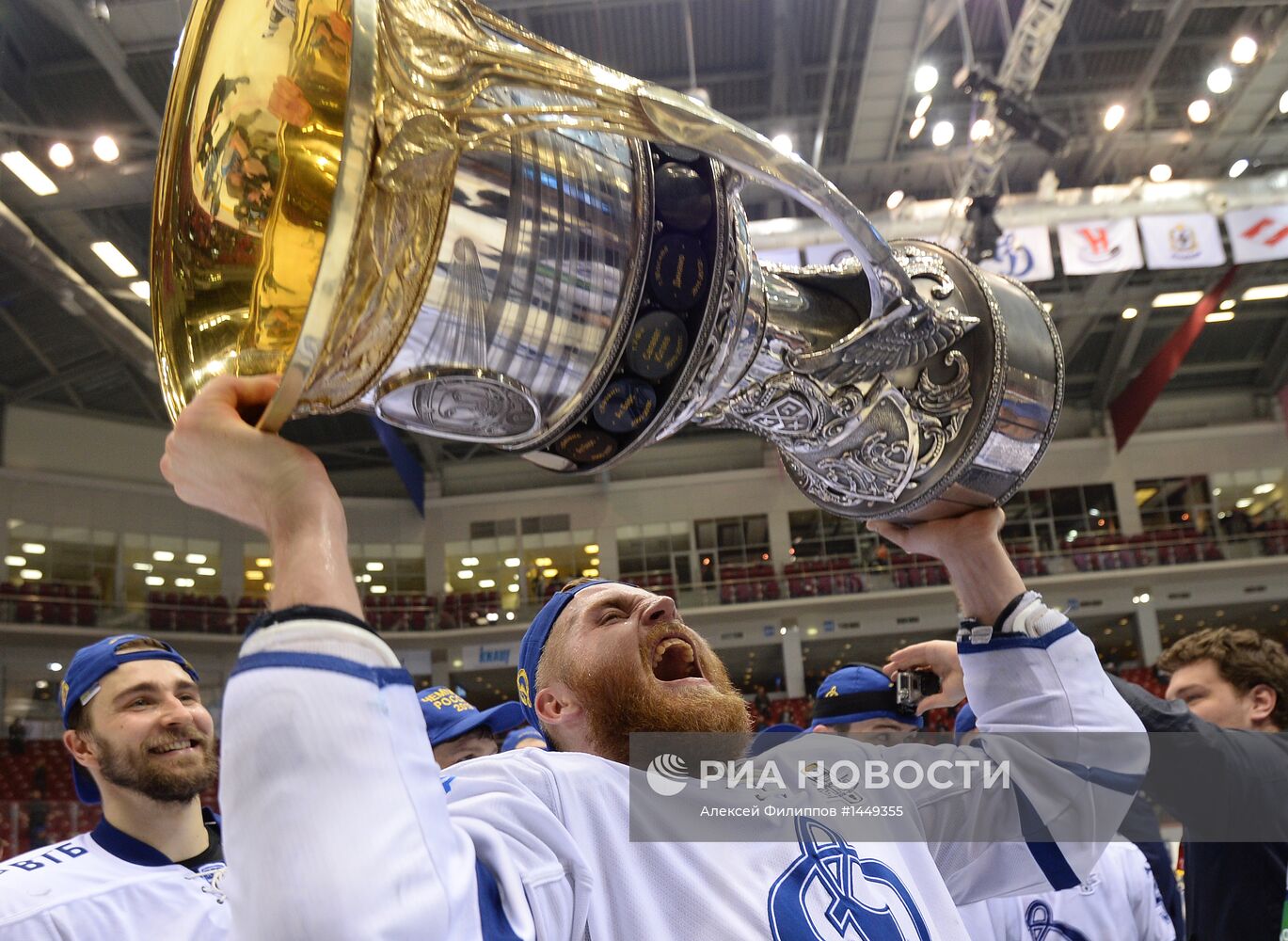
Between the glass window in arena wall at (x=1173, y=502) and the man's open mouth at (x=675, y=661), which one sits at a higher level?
the glass window in arena wall at (x=1173, y=502)

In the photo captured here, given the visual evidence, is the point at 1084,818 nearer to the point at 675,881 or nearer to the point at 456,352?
the point at 675,881

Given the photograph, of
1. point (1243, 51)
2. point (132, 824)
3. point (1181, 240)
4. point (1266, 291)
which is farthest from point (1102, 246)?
point (132, 824)

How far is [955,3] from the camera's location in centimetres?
876

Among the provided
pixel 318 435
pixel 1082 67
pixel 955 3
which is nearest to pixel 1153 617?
pixel 1082 67

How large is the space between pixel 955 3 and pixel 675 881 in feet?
30.1

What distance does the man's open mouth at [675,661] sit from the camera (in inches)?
53.9

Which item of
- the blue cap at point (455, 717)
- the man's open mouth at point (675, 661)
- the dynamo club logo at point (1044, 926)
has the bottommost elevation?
the dynamo club logo at point (1044, 926)

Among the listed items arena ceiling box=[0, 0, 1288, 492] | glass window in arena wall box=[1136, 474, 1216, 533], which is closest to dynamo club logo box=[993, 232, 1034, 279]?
arena ceiling box=[0, 0, 1288, 492]

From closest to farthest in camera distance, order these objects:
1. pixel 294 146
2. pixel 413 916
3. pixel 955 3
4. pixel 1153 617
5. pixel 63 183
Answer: pixel 413 916 → pixel 294 146 → pixel 955 3 → pixel 63 183 → pixel 1153 617

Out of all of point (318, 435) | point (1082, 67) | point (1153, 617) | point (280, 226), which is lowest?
point (1153, 617)

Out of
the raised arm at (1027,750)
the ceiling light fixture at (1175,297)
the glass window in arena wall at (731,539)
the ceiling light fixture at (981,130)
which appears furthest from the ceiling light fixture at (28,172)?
the ceiling light fixture at (1175,297)

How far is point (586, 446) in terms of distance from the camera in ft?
3.29

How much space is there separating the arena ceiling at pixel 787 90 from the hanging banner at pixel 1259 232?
5.08ft

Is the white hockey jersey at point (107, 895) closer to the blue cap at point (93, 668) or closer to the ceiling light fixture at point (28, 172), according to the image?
the blue cap at point (93, 668)
